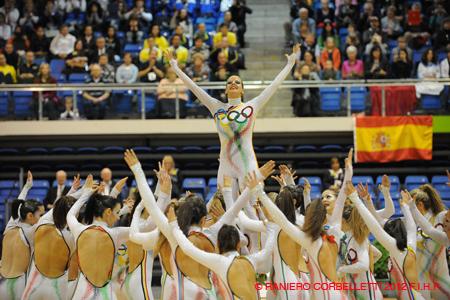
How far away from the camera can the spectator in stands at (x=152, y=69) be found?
53.6 feet

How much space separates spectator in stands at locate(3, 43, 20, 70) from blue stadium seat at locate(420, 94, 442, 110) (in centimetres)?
788

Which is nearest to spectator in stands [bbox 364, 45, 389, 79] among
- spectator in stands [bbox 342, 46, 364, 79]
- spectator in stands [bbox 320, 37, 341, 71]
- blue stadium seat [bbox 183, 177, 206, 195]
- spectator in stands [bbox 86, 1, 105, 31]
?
spectator in stands [bbox 342, 46, 364, 79]

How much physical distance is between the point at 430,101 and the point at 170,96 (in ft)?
15.3

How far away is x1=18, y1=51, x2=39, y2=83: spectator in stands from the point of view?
16547 millimetres

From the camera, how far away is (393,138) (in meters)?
16.0

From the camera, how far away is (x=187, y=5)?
20.0m

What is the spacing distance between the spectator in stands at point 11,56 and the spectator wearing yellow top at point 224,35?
3.98m

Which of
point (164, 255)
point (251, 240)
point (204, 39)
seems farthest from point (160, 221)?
point (204, 39)

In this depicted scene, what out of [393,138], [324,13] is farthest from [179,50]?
[393,138]

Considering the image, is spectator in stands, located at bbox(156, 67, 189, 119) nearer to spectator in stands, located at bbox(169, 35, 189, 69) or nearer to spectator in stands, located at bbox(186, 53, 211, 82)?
spectator in stands, located at bbox(186, 53, 211, 82)

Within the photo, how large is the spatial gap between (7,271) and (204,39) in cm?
1013

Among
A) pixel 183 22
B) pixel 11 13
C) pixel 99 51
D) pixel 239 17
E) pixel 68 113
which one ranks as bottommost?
pixel 68 113

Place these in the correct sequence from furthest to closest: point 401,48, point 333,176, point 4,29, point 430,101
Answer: point 4,29
point 401,48
point 430,101
point 333,176

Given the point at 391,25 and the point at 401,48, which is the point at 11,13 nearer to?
the point at 391,25
